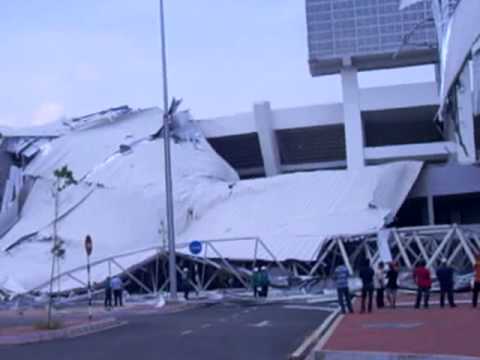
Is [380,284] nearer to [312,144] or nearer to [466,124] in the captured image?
[466,124]

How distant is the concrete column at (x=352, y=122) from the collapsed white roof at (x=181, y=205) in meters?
9.57

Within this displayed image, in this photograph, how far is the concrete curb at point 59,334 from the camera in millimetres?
21391

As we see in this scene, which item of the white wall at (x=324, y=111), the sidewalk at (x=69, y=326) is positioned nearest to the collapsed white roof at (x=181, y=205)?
the sidewalk at (x=69, y=326)

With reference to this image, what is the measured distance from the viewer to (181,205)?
2052 inches

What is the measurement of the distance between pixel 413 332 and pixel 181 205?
3478 cm

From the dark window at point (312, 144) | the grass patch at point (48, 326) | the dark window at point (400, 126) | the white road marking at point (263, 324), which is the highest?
the dark window at point (400, 126)

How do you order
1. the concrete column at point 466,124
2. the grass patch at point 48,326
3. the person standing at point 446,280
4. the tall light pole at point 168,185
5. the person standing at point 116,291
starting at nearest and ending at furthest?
1. the grass patch at point 48,326
2. the person standing at point 446,280
3. the tall light pole at point 168,185
4. the person standing at point 116,291
5. the concrete column at point 466,124

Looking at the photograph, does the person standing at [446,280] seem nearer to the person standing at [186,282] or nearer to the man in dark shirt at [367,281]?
the man in dark shirt at [367,281]

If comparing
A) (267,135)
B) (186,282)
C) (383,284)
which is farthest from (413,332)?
A: (267,135)

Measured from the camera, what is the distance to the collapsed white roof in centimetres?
4512

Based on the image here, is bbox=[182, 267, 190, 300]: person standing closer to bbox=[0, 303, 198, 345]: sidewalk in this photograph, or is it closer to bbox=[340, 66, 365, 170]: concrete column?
bbox=[0, 303, 198, 345]: sidewalk

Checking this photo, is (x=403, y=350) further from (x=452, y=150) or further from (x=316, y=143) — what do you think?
(x=316, y=143)

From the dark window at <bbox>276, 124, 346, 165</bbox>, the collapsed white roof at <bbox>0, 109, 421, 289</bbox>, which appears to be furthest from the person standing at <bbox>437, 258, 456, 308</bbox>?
the dark window at <bbox>276, 124, 346, 165</bbox>

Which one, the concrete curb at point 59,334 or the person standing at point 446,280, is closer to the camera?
the concrete curb at point 59,334
